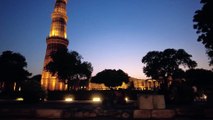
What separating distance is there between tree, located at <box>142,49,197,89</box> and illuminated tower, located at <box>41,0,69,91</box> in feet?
179

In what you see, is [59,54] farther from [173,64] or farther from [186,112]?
[186,112]

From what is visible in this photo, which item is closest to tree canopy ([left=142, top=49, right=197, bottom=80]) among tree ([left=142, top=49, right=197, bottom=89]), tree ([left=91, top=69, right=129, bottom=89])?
tree ([left=142, top=49, right=197, bottom=89])

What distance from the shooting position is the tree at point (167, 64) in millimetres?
74312

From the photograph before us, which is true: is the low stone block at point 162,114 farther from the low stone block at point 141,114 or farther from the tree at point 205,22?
the tree at point 205,22

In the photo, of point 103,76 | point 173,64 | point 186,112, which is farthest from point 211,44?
point 103,76

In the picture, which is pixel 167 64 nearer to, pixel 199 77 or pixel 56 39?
pixel 199 77

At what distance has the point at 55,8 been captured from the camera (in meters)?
118

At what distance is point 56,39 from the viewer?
10675cm

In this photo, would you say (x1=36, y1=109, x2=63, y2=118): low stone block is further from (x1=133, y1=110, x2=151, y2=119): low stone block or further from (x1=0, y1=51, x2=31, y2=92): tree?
(x1=0, y1=51, x2=31, y2=92): tree

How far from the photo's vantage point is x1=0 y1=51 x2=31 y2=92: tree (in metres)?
55.8

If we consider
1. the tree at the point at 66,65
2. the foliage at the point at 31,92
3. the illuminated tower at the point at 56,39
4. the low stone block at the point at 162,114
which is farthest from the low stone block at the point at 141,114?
the illuminated tower at the point at 56,39

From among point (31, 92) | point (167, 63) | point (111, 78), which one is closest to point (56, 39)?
point (111, 78)

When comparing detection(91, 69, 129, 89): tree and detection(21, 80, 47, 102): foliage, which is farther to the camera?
detection(91, 69, 129, 89): tree

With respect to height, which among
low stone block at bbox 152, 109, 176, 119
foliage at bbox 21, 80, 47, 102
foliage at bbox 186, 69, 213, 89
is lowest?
low stone block at bbox 152, 109, 176, 119
